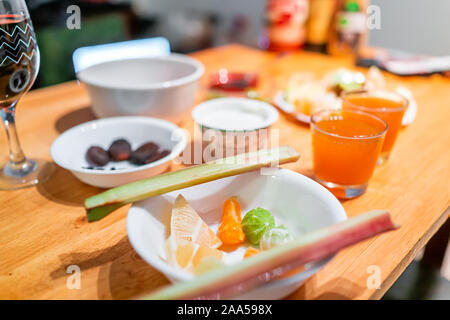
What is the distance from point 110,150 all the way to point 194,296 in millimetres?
499

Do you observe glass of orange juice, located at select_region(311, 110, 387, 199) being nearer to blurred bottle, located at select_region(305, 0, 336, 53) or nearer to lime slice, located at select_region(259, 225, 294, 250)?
lime slice, located at select_region(259, 225, 294, 250)

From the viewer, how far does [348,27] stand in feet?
5.40

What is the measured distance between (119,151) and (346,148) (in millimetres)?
469

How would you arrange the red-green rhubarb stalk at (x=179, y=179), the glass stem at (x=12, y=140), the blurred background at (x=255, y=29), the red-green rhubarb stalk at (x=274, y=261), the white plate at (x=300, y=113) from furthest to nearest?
the blurred background at (x=255, y=29) < the white plate at (x=300, y=113) < the glass stem at (x=12, y=140) < the red-green rhubarb stalk at (x=179, y=179) < the red-green rhubarb stalk at (x=274, y=261)

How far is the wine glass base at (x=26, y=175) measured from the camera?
79cm

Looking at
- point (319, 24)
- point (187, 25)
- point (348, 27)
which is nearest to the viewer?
point (348, 27)

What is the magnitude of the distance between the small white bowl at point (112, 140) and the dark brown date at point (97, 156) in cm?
1

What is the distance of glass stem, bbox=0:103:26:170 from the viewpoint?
78 cm

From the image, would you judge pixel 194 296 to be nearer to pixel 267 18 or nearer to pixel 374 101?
pixel 374 101

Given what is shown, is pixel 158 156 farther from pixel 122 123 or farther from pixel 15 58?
pixel 15 58

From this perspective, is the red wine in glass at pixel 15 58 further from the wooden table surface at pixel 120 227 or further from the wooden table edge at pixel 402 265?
the wooden table edge at pixel 402 265

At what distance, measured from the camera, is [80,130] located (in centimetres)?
86

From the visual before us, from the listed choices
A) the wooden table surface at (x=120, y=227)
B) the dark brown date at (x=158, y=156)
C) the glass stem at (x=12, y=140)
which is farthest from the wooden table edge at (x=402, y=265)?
the glass stem at (x=12, y=140)

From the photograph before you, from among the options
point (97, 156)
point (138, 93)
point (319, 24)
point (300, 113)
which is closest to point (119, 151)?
point (97, 156)
